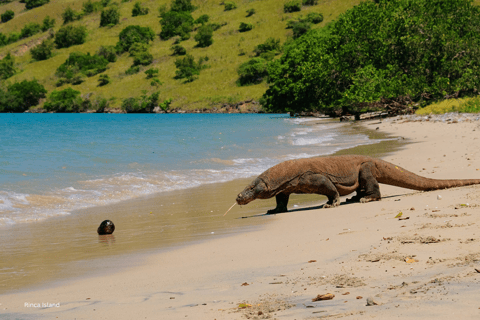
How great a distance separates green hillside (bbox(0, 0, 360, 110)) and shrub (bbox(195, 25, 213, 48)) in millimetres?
1502

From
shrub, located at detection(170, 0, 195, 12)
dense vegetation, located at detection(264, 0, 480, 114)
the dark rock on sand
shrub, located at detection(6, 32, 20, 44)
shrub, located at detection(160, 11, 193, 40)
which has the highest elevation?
shrub, located at detection(170, 0, 195, 12)

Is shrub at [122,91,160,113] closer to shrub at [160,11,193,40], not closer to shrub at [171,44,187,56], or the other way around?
shrub at [171,44,187,56]

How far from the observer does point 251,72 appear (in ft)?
331

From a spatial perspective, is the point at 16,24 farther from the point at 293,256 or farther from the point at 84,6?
the point at 293,256

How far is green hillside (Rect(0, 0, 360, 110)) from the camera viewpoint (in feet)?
341

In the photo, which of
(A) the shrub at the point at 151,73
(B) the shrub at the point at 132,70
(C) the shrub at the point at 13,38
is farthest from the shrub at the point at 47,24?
(A) the shrub at the point at 151,73

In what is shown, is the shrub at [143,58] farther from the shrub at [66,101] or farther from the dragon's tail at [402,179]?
the dragon's tail at [402,179]

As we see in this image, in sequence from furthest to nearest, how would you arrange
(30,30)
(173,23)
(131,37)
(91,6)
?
(91,6), (30,30), (173,23), (131,37)

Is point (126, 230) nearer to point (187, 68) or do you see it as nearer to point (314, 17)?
point (187, 68)

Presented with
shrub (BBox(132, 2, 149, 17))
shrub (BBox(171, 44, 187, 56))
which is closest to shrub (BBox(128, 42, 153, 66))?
shrub (BBox(171, 44, 187, 56))

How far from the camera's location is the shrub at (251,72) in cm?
9968

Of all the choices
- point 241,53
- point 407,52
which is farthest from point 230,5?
point 407,52

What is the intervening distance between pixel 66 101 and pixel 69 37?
32.9 meters

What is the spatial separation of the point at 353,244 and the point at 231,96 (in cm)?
9569
